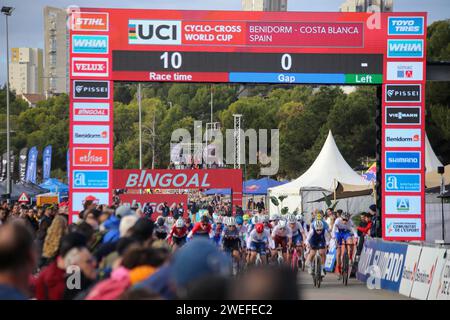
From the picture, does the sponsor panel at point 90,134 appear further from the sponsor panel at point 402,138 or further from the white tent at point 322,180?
the white tent at point 322,180

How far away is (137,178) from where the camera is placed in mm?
31547

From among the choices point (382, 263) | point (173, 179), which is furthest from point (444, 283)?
point (173, 179)

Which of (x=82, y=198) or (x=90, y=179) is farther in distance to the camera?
(x=90, y=179)

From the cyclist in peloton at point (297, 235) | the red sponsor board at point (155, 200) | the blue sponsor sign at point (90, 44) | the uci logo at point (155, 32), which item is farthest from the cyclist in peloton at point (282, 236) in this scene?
the red sponsor board at point (155, 200)

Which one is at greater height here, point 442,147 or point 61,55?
point 61,55

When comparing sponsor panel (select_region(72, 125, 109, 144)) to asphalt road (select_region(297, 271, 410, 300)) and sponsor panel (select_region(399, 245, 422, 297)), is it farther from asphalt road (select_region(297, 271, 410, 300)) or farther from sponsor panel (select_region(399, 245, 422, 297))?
sponsor panel (select_region(399, 245, 422, 297))

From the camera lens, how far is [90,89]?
22344mm

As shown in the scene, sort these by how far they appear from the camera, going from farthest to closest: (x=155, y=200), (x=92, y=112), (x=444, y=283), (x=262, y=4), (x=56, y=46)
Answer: (x=262, y=4) → (x=56, y=46) → (x=155, y=200) → (x=92, y=112) → (x=444, y=283)

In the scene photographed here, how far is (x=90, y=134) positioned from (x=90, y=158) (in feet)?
1.74

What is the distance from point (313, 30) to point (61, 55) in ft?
498

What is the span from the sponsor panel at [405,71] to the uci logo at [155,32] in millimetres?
4707

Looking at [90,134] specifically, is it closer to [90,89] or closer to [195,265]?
[90,89]
